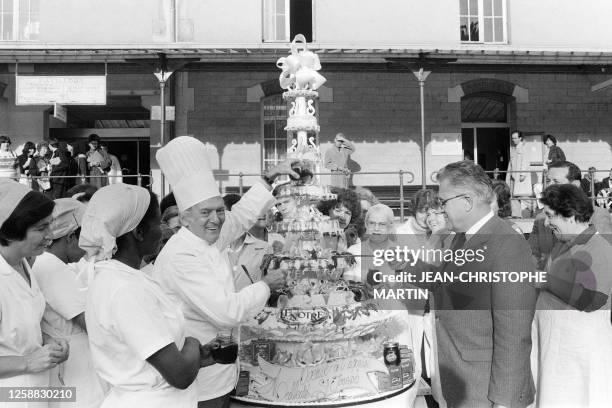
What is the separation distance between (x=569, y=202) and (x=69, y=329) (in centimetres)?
273

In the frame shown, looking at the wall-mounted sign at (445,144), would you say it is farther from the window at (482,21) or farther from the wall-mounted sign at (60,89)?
the wall-mounted sign at (60,89)

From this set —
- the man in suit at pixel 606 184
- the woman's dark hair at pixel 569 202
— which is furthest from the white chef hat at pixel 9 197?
the man in suit at pixel 606 184

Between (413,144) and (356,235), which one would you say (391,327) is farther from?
(413,144)

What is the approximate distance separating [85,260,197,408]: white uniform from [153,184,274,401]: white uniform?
26cm

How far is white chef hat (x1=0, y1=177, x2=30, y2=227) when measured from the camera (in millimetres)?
2021

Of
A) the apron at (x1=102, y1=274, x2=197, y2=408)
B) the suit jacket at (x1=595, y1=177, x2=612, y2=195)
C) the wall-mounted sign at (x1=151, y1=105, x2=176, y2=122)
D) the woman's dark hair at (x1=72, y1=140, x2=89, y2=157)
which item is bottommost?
the apron at (x1=102, y1=274, x2=197, y2=408)

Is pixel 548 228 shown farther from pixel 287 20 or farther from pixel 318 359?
pixel 287 20

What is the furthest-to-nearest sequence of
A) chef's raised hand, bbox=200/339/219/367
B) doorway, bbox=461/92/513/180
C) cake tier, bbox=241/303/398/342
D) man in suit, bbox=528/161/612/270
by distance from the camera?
1. doorway, bbox=461/92/513/180
2. man in suit, bbox=528/161/612/270
3. cake tier, bbox=241/303/398/342
4. chef's raised hand, bbox=200/339/219/367

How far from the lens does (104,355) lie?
5.70 ft

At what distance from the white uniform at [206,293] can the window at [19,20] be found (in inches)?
494

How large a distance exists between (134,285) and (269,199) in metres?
1.38

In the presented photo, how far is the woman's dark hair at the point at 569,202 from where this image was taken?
9.87 ft

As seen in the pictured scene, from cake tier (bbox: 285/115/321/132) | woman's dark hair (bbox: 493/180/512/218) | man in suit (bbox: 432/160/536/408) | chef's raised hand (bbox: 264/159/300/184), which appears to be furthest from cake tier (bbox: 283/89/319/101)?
woman's dark hair (bbox: 493/180/512/218)

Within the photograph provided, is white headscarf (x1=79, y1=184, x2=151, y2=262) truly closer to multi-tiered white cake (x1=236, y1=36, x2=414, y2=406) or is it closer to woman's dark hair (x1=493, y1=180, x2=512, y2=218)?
multi-tiered white cake (x1=236, y1=36, x2=414, y2=406)
